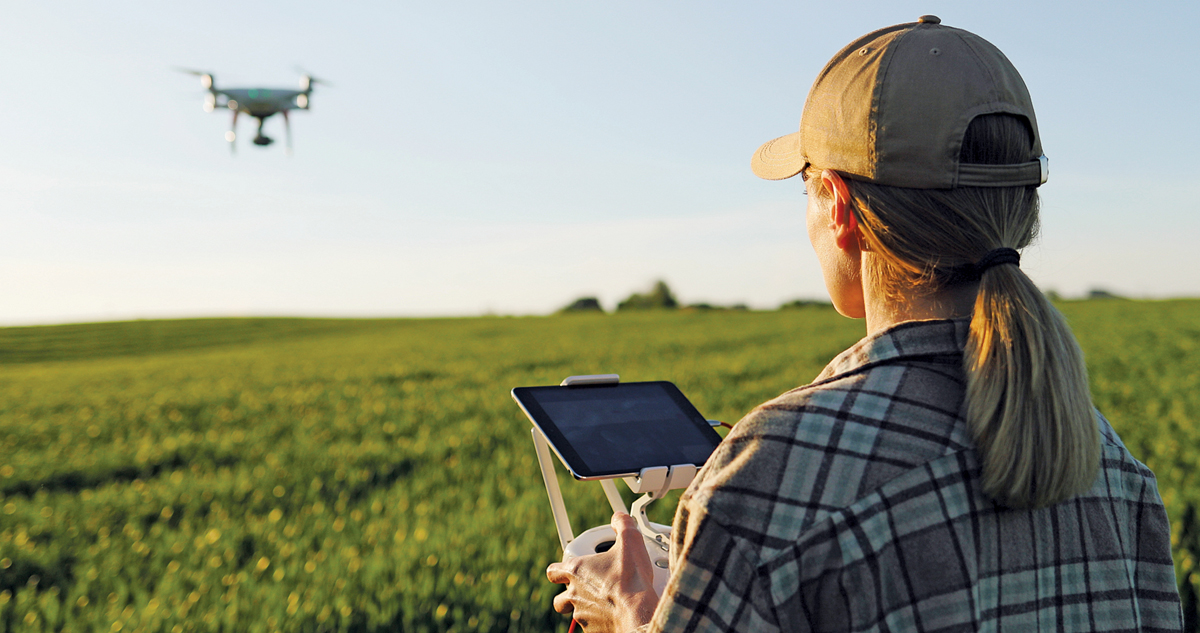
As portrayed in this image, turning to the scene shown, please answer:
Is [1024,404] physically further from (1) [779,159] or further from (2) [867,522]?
(1) [779,159]

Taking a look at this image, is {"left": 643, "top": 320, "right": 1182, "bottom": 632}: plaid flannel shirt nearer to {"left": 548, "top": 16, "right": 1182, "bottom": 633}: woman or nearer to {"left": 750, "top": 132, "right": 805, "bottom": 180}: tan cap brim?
{"left": 548, "top": 16, "right": 1182, "bottom": 633}: woman

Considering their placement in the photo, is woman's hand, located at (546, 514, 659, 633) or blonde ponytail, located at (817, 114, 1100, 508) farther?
woman's hand, located at (546, 514, 659, 633)

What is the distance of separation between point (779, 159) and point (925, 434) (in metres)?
0.69

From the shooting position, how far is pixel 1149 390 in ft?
37.1

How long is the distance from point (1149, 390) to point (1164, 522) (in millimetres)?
11978

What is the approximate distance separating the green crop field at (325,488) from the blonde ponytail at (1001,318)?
11.0 ft

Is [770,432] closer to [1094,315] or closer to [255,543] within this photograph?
[255,543]

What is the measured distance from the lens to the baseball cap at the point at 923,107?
1275 mm

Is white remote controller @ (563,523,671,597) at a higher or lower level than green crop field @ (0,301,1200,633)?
higher

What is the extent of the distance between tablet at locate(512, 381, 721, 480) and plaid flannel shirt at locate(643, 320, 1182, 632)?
0.62m

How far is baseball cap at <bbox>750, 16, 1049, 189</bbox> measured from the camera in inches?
50.2

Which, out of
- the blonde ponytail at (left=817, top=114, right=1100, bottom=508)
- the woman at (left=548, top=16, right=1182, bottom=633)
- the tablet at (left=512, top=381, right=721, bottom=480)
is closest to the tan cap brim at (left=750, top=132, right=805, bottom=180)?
the woman at (left=548, top=16, right=1182, bottom=633)

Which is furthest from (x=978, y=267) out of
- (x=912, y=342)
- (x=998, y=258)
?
(x=912, y=342)

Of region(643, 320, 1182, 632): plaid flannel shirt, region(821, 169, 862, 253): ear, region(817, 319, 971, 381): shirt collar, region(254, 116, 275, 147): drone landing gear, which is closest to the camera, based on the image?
region(643, 320, 1182, 632): plaid flannel shirt
